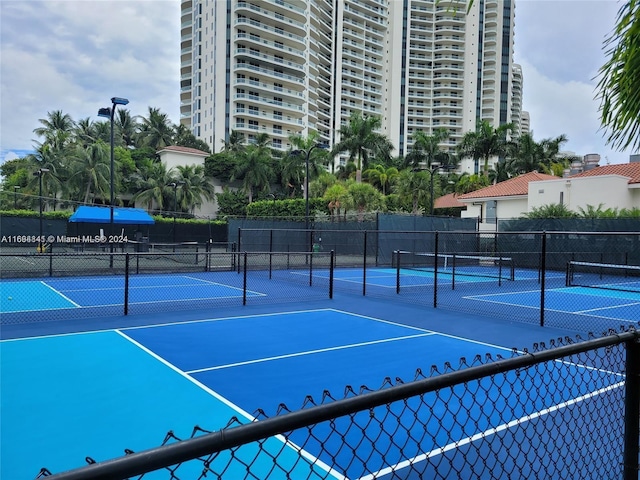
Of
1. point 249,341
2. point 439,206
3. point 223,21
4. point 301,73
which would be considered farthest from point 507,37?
point 249,341

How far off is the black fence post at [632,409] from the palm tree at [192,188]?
54.9 m

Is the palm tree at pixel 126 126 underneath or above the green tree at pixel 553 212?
above

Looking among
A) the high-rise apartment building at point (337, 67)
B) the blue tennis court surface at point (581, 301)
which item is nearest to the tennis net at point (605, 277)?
the blue tennis court surface at point (581, 301)

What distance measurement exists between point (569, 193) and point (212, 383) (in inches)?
1206

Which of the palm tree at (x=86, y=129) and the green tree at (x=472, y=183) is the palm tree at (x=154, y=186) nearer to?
the palm tree at (x=86, y=129)

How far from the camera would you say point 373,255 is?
28422 millimetres

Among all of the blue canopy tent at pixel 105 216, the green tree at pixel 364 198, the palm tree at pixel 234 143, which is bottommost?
the blue canopy tent at pixel 105 216

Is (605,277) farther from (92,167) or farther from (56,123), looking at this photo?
(56,123)

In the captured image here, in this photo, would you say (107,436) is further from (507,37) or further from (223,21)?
(507,37)

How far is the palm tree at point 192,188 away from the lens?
58000mm

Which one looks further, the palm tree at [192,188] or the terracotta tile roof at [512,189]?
the palm tree at [192,188]

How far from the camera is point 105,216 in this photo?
2950 cm

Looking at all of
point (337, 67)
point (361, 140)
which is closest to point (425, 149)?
point (361, 140)

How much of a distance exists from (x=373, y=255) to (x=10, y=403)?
23.8 metres
